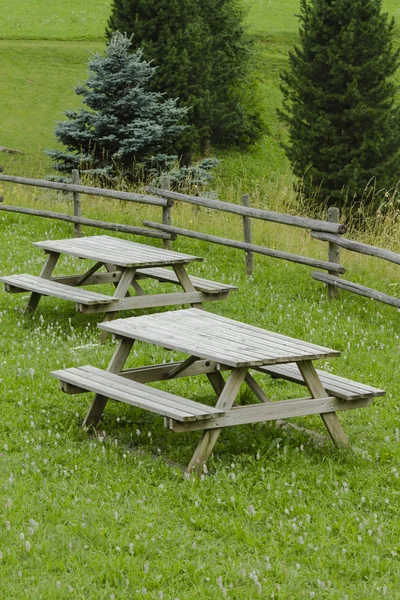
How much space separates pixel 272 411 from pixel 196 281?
389 cm

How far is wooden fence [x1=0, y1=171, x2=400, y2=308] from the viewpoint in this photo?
10.0 m

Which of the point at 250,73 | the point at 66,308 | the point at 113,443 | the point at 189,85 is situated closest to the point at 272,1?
the point at 250,73

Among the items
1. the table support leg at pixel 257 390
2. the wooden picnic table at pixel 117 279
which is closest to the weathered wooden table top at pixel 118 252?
the wooden picnic table at pixel 117 279

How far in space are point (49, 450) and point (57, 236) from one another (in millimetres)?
8452

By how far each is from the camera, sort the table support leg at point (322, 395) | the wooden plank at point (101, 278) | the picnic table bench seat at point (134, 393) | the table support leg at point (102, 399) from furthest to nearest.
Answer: the wooden plank at point (101, 278), the table support leg at point (102, 399), the table support leg at point (322, 395), the picnic table bench seat at point (134, 393)

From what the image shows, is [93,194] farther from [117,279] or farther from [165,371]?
[165,371]

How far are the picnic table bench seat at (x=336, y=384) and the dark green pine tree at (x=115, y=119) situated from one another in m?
13.4

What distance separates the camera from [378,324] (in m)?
9.62

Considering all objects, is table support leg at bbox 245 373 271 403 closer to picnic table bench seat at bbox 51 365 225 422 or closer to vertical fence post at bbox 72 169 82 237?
picnic table bench seat at bbox 51 365 225 422

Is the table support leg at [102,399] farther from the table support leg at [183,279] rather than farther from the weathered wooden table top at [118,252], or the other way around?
the table support leg at [183,279]

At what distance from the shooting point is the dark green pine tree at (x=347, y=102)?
25969 millimetres

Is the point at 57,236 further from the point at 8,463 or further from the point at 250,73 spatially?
the point at 250,73

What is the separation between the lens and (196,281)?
9594 mm

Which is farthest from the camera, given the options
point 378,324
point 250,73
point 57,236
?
point 250,73
